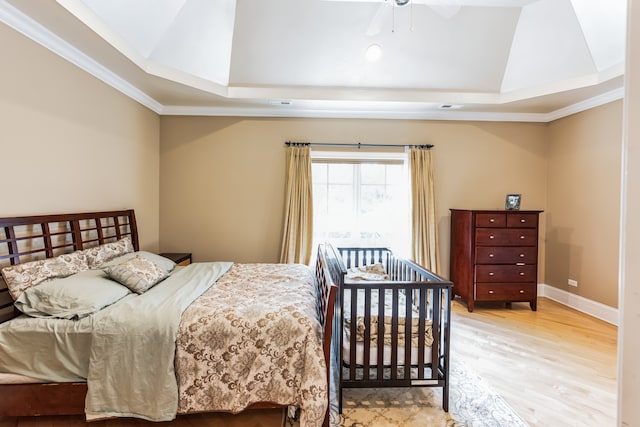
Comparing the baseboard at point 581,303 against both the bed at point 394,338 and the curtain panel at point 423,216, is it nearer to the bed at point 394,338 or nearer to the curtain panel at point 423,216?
the curtain panel at point 423,216

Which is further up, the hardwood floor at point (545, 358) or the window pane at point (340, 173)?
the window pane at point (340, 173)

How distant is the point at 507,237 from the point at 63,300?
4469 millimetres

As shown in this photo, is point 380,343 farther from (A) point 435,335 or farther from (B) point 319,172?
(B) point 319,172

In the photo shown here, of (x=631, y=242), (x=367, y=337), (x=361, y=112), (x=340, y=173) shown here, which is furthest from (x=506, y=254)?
(x=631, y=242)

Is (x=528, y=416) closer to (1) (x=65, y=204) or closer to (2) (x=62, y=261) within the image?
(2) (x=62, y=261)

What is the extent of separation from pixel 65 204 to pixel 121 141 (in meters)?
1.02

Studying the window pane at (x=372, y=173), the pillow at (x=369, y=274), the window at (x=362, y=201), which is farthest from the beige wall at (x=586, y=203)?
the pillow at (x=369, y=274)

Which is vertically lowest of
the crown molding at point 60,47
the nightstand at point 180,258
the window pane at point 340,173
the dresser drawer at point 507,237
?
the nightstand at point 180,258

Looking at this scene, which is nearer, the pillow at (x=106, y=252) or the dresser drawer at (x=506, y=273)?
the pillow at (x=106, y=252)

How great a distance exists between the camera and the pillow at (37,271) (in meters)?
2.00

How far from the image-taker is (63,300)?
1.95 metres

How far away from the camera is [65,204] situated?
2732mm

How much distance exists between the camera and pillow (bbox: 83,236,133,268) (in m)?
2.64

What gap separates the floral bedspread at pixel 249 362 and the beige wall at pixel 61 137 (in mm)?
1719
